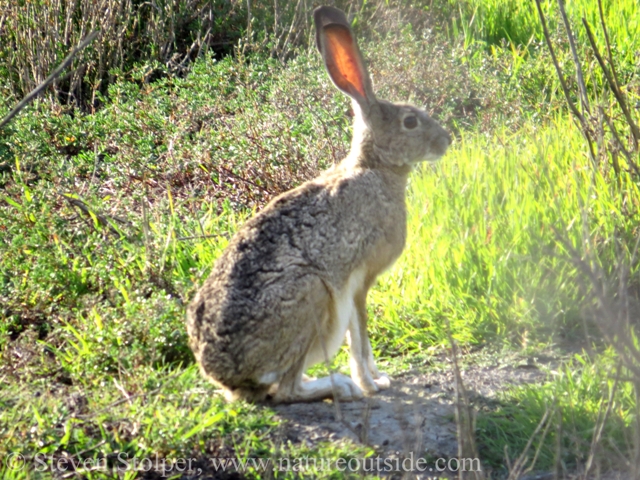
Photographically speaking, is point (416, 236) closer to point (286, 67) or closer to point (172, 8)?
point (286, 67)

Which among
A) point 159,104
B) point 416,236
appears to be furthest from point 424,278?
point 159,104

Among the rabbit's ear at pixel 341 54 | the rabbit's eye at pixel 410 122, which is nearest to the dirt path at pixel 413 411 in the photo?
the rabbit's eye at pixel 410 122

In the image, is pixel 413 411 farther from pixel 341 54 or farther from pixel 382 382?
pixel 341 54

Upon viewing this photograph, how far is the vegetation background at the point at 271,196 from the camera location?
12.6 feet

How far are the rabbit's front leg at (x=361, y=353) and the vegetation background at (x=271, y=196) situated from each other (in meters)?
0.40

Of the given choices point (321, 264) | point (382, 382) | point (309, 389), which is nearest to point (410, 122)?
point (321, 264)

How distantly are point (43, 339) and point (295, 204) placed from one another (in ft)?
5.77

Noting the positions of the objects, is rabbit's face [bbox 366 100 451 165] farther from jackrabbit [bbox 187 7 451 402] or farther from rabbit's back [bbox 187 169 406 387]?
rabbit's back [bbox 187 169 406 387]

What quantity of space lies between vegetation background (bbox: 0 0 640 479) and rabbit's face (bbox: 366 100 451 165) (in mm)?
603

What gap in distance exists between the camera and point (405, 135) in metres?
4.79

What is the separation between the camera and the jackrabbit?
13.1ft

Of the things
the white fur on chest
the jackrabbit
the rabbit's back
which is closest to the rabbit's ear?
the jackrabbit

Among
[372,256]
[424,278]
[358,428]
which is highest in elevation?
[372,256]

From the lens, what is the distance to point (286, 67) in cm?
802
